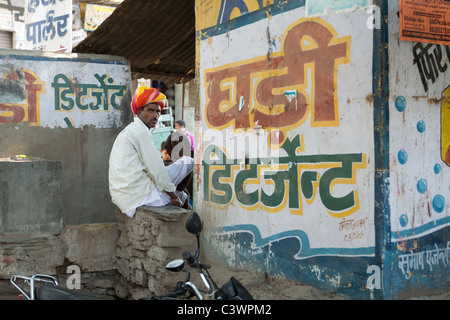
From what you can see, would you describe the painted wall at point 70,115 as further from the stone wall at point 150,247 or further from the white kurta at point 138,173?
the white kurta at point 138,173

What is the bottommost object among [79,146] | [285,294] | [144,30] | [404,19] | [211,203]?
[285,294]

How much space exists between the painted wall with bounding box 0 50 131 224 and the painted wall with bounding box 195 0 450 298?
7.56ft

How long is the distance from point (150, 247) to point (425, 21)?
3.28 metres

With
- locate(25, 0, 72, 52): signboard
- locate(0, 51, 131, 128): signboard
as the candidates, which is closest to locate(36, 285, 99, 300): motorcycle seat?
locate(0, 51, 131, 128): signboard

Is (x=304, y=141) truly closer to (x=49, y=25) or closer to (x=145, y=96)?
(x=145, y=96)

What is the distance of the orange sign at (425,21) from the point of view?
3387 mm

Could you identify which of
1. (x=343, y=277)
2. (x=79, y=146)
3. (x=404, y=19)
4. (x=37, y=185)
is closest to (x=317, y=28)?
(x=404, y=19)

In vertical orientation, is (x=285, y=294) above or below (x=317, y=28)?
below

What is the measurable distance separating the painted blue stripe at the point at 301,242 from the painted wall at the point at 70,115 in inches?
109

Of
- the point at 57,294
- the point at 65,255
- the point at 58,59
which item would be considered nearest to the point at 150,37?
the point at 58,59

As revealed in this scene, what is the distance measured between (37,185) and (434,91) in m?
4.16

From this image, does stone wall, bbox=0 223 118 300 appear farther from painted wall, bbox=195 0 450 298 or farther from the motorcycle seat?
the motorcycle seat

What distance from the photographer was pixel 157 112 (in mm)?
5953
